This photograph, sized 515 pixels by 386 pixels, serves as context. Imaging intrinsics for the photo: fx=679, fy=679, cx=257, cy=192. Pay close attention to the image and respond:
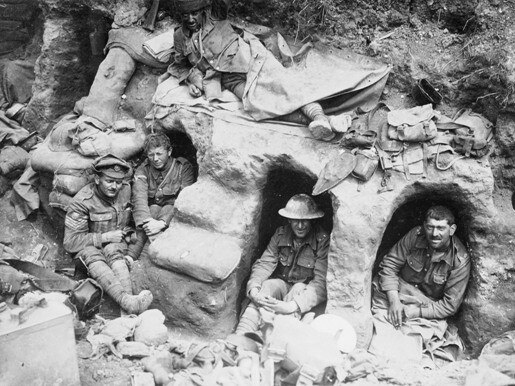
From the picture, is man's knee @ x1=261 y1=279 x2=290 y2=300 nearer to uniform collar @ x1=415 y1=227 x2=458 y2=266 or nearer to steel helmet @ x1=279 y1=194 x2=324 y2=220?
steel helmet @ x1=279 y1=194 x2=324 y2=220

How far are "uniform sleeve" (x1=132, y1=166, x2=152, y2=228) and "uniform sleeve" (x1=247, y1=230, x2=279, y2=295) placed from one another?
5.02 feet

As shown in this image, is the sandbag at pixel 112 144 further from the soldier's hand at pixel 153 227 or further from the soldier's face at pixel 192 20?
the soldier's face at pixel 192 20

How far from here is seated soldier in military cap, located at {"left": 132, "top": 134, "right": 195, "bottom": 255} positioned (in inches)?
333

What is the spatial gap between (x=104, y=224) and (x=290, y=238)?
2354 mm

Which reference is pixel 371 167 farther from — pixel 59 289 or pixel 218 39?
pixel 59 289

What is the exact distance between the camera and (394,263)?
25.7 ft

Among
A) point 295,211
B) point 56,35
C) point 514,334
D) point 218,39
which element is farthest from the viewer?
point 56,35

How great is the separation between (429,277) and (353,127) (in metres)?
1.92

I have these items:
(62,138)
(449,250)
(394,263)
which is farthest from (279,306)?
(62,138)

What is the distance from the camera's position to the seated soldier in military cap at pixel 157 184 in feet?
27.8

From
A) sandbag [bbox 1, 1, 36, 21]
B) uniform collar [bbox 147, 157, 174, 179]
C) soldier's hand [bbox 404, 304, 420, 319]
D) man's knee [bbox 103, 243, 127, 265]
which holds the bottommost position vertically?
man's knee [bbox 103, 243, 127, 265]

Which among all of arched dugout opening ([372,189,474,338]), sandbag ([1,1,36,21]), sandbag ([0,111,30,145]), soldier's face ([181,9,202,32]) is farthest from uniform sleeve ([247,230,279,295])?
sandbag ([1,1,36,21])

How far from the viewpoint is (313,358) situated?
6.54 m

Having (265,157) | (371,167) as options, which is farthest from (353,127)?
(265,157)
